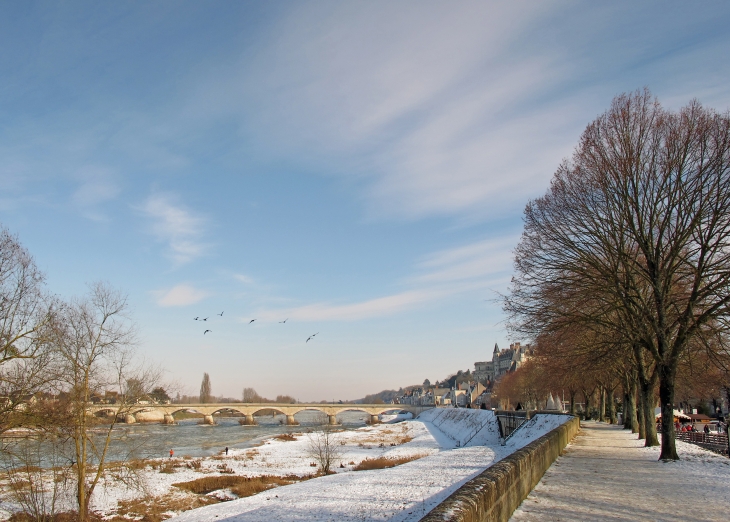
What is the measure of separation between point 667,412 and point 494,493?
1326 cm

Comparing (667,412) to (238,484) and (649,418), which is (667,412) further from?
(238,484)

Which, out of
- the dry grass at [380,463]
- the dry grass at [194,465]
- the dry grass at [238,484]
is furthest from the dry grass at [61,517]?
the dry grass at [380,463]

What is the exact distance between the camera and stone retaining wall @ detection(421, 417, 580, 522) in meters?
6.55

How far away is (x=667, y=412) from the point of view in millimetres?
→ 18000

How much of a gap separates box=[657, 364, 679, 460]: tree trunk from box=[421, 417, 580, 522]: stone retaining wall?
7.69 metres

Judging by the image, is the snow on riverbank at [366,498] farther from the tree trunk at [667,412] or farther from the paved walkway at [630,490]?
the tree trunk at [667,412]

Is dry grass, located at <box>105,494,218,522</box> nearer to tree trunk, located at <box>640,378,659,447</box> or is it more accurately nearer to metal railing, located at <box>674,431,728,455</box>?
tree trunk, located at <box>640,378,659,447</box>

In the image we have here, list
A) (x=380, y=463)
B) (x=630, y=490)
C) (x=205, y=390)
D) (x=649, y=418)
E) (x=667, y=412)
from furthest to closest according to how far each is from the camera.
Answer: (x=205, y=390), (x=380, y=463), (x=649, y=418), (x=667, y=412), (x=630, y=490)

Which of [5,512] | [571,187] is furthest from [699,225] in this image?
[5,512]

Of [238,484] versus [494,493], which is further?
[238,484]

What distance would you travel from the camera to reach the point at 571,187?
20672 mm

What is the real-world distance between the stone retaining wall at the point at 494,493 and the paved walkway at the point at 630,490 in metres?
0.33

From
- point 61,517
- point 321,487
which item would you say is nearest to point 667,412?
point 321,487

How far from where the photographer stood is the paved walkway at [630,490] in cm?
959
